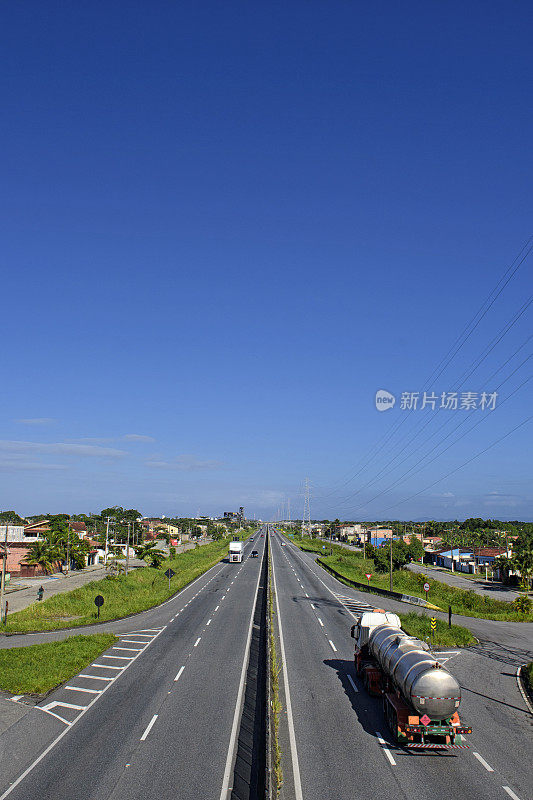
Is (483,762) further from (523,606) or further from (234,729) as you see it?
(523,606)

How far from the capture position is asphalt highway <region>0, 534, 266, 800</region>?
1638cm

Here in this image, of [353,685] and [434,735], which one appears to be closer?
[434,735]

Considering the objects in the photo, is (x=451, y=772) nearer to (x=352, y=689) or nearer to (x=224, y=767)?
(x=224, y=767)

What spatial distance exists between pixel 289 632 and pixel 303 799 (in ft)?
82.2

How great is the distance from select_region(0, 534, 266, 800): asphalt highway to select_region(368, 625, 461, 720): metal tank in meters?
6.33

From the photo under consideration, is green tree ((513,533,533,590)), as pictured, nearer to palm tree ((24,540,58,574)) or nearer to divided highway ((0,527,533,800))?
divided highway ((0,527,533,800))

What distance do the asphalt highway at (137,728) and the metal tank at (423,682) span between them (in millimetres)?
6334

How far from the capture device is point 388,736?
20.2 m

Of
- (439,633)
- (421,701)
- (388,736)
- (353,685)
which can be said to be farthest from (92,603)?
(421,701)

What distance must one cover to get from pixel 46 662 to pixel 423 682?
2109 centimetres

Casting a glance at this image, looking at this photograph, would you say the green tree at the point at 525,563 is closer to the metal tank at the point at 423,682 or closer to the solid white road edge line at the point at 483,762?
the metal tank at the point at 423,682

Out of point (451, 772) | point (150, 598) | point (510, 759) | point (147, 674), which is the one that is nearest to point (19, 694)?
point (147, 674)

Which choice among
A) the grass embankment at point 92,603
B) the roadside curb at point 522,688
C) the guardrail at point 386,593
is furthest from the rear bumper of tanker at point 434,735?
the guardrail at point 386,593

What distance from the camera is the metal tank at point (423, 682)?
1783 cm
